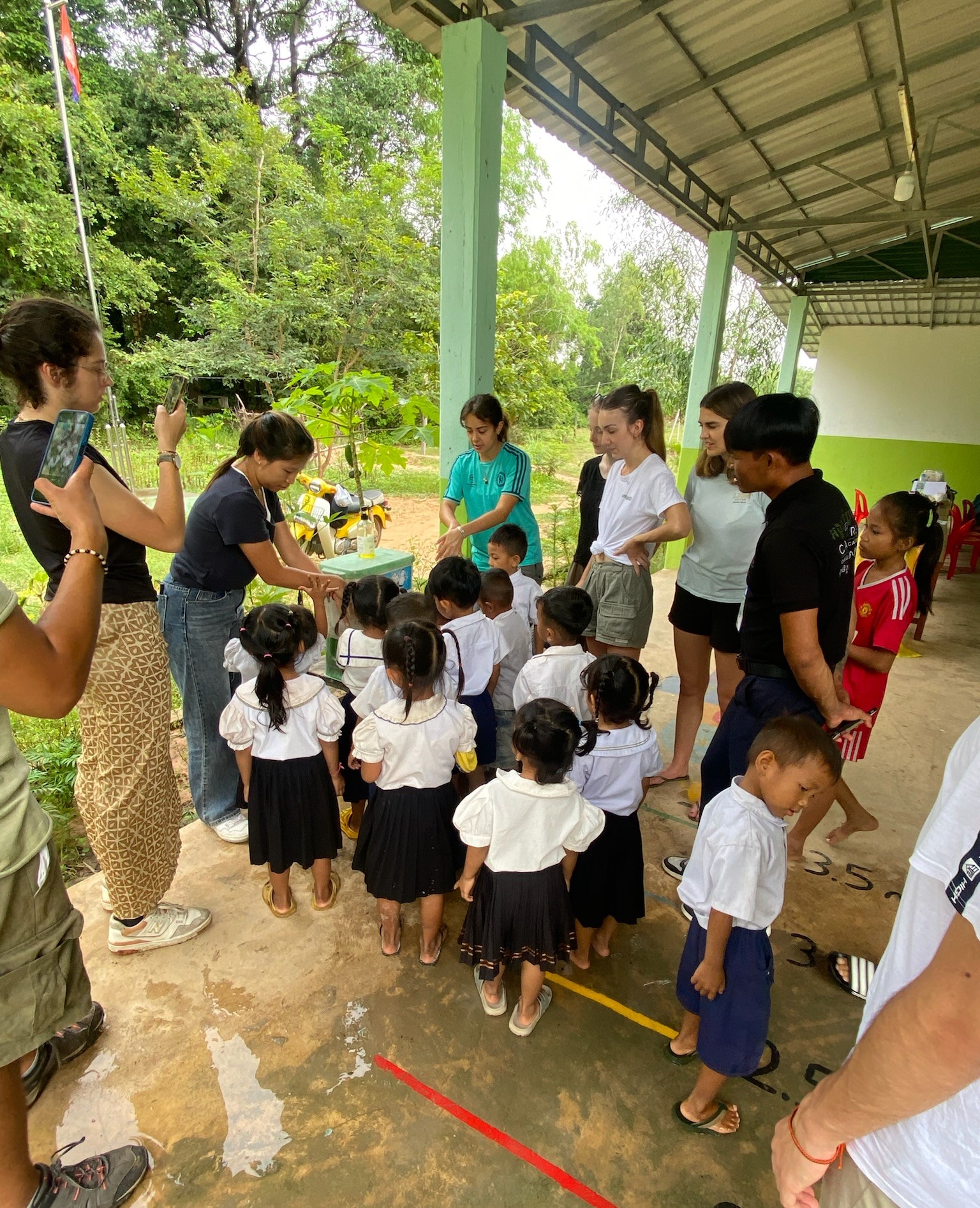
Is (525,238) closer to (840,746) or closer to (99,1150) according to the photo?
(840,746)

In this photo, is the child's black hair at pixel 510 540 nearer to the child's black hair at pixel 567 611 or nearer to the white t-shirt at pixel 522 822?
the child's black hair at pixel 567 611

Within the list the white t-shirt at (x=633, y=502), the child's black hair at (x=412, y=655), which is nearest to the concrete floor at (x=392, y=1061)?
the child's black hair at (x=412, y=655)

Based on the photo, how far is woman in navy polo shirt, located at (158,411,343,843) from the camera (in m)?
2.11

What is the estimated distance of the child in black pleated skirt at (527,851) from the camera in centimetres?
157

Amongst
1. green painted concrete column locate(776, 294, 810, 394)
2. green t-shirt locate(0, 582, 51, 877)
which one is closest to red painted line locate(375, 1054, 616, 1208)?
green t-shirt locate(0, 582, 51, 877)

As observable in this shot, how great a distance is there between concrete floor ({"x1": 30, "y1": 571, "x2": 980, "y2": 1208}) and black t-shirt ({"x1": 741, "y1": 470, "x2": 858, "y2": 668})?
1068 mm

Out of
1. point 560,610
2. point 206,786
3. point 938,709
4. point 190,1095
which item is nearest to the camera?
point 190,1095

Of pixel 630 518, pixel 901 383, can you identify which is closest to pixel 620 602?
pixel 630 518

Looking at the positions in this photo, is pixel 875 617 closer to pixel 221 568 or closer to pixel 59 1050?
pixel 221 568

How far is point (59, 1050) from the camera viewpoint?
160 centimetres

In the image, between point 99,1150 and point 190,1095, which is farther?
point 190,1095

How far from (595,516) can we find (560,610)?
115 cm

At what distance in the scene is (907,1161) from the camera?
661 mm

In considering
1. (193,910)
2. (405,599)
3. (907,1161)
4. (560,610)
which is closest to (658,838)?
(560,610)
